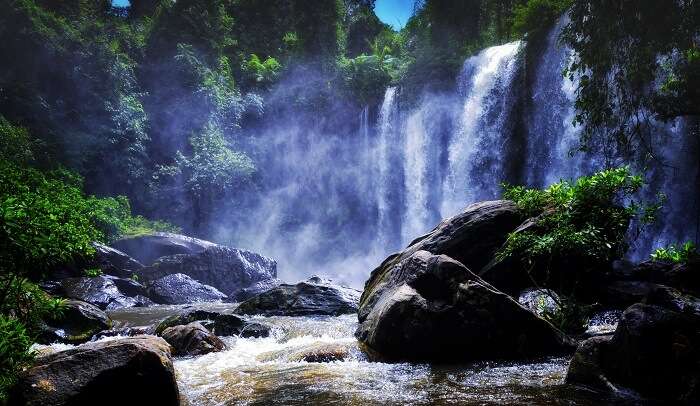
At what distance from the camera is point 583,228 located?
8.67 m

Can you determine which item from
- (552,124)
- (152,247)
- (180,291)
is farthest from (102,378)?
(552,124)

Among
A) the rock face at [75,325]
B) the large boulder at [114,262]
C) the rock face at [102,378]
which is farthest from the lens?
the large boulder at [114,262]

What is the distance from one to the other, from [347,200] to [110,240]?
15.6 m

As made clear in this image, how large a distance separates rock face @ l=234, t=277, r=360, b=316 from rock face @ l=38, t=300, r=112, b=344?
3950mm

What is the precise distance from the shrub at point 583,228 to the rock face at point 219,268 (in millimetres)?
14520

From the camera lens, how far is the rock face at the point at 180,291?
18609 millimetres

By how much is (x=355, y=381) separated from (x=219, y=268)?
682 inches

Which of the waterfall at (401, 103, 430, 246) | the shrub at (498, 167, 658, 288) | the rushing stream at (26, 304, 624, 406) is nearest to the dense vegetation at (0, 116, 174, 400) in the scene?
the rushing stream at (26, 304, 624, 406)

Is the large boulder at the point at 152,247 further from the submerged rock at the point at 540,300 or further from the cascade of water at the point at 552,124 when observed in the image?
the submerged rock at the point at 540,300

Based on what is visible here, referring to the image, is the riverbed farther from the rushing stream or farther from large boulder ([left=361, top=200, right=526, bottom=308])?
large boulder ([left=361, top=200, right=526, bottom=308])

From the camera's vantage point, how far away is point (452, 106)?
27516 millimetres

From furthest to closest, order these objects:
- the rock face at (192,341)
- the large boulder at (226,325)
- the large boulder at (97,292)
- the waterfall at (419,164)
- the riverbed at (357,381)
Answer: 1. the waterfall at (419,164)
2. the large boulder at (97,292)
3. the large boulder at (226,325)
4. the rock face at (192,341)
5. the riverbed at (357,381)

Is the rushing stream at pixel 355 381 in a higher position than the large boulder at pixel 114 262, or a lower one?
lower

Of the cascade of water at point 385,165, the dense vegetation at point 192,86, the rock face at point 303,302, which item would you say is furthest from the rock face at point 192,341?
the cascade of water at point 385,165
